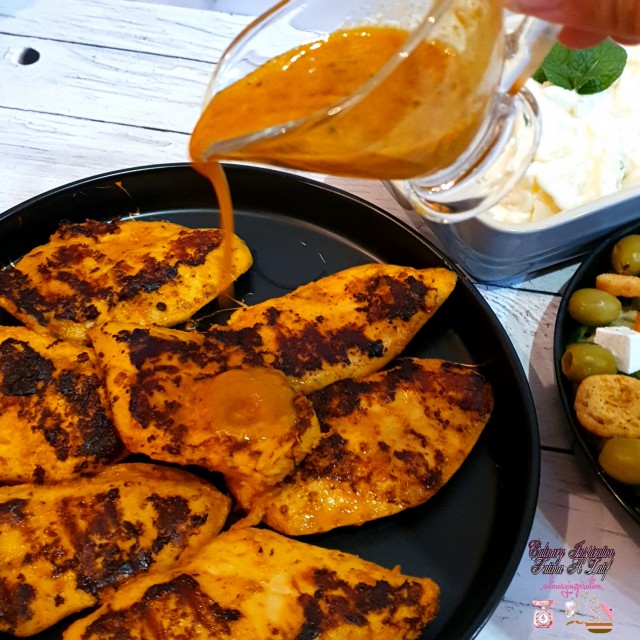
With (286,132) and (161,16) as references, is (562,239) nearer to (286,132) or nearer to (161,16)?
(286,132)

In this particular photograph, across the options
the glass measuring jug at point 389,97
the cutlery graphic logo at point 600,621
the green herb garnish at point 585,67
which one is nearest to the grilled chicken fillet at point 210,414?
the glass measuring jug at point 389,97

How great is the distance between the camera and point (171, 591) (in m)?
1.31

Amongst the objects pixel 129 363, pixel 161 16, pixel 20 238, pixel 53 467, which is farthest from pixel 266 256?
pixel 161 16

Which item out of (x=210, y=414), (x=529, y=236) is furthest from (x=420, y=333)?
(x=210, y=414)

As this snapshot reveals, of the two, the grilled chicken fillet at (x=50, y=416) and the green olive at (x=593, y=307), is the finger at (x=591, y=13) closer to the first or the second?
the green olive at (x=593, y=307)

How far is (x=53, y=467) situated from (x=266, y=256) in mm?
821

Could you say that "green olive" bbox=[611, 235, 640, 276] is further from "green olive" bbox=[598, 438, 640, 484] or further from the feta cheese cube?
"green olive" bbox=[598, 438, 640, 484]

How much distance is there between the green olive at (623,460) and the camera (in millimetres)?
1483

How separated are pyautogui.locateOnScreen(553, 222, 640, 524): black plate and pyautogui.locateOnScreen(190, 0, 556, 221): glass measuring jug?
556mm

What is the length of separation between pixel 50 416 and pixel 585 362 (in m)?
1.29

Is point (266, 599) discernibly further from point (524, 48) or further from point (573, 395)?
point (524, 48)

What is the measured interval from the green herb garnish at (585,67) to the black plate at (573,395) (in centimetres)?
54

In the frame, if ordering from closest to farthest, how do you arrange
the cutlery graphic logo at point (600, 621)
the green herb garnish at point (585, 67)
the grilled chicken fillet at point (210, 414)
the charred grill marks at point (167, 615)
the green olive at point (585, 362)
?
1. the charred grill marks at point (167, 615)
2. the grilled chicken fillet at point (210, 414)
3. the cutlery graphic logo at point (600, 621)
4. the green olive at point (585, 362)
5. the green herb garnish at point (585, 67)

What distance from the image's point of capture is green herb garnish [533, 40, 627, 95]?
83.0 inches
